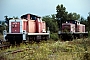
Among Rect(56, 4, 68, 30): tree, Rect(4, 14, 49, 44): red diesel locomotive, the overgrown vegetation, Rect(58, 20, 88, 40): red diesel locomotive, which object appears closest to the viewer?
the overgrown vegetation

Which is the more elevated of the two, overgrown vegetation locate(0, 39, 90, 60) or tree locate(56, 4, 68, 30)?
tree locate(56, 4, 68, 30)

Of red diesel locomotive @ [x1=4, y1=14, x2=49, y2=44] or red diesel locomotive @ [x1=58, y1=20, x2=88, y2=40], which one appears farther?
red diesel locomotive @ [x1=58, y1=20, x2=88, y2=40]

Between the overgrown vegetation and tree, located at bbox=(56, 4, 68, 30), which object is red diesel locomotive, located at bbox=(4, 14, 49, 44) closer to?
the overgrown vegetation

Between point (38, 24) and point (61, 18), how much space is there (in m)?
15.6

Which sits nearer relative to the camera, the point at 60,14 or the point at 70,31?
the point at 70,31

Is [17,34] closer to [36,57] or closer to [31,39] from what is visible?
[31,39]

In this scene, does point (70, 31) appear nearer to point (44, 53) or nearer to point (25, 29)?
point (25, 29)

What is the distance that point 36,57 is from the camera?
4.37 m

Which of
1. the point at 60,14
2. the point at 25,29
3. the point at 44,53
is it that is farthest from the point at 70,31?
the point at 44,53

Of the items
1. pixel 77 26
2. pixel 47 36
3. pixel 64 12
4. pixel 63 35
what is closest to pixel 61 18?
pixel 64 12

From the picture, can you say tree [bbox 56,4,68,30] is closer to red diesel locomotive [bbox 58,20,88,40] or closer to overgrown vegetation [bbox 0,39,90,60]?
red diesel locomotive [bbox 58,20,88,40]

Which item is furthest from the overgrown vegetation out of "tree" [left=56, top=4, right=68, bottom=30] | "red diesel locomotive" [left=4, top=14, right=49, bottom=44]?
"tree" [left=56, top=4, right=68, bottom=30]

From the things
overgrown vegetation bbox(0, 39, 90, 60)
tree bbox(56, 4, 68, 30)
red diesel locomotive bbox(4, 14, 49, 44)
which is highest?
tree bbox(56, 4, 68, 30)

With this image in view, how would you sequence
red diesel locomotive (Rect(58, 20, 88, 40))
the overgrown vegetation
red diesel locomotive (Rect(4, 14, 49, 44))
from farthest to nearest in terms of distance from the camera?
red diesel locomotive (Rect(58, 20, 88, 40)), red diesel locomotive (Rect(4, 14, 49, 44)), the overgrown vegetation
